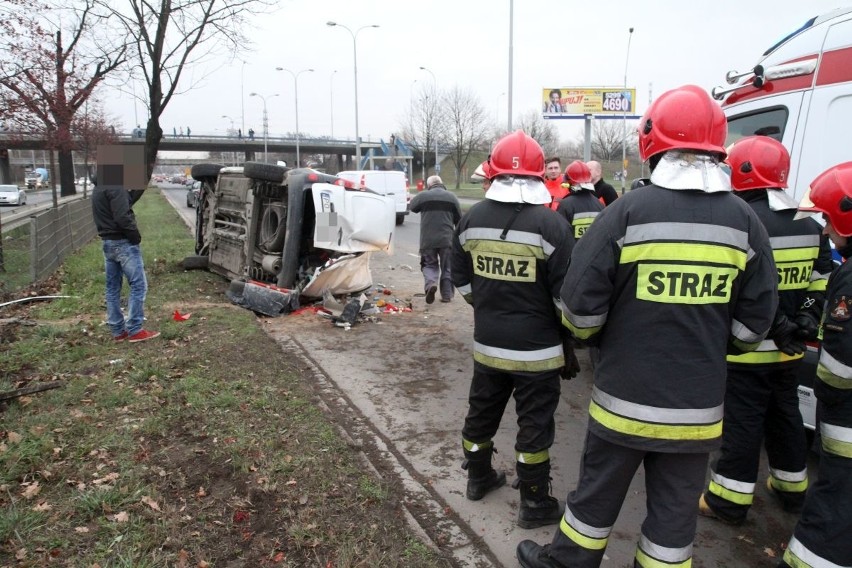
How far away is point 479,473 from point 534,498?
367 mm

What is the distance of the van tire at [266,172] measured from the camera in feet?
25.1

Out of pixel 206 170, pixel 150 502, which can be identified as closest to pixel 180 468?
pixel 150 502

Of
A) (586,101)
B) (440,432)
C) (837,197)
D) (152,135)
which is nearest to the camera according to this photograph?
(837,197)

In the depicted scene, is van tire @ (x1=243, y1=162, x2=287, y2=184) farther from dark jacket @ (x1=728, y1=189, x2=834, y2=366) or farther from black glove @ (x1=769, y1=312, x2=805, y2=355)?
black glove @ (x1=769, y1=312, x2=805, y2=355)

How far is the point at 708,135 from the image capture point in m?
2.15

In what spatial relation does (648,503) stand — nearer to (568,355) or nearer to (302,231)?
(568,355)

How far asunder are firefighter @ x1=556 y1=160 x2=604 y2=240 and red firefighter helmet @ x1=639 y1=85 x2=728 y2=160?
120 inches

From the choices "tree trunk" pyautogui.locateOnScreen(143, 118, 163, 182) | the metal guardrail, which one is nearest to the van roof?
"tree trunk" pyautogui.locateOnScreen(143, 118, 163, 182)

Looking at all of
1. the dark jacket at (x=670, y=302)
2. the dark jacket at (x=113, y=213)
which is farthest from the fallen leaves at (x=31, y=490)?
the dark jacket at (x=113, y=213)

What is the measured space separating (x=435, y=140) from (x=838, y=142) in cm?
4579

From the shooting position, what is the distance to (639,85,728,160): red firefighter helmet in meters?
2.14

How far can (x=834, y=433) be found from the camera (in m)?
2.36

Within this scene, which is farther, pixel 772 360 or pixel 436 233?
pixel 436 233

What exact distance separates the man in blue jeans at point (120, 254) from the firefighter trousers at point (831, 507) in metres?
5.75
